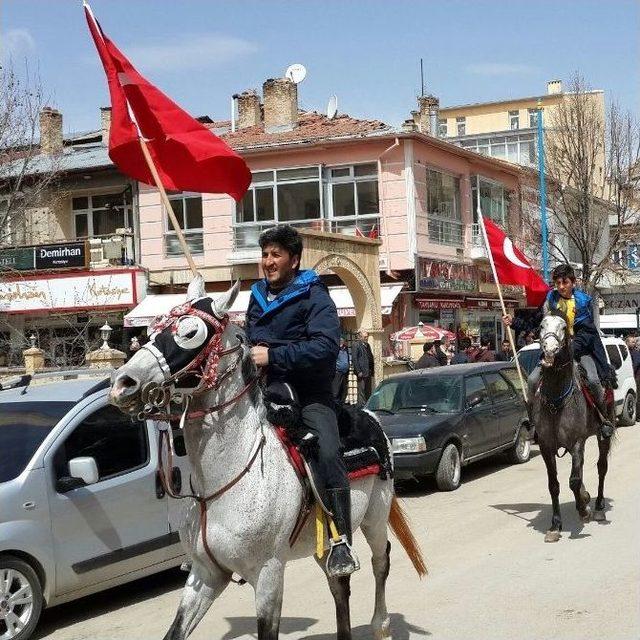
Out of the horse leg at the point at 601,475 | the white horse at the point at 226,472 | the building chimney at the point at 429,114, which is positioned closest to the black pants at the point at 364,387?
the horse leg at the point at 601,475

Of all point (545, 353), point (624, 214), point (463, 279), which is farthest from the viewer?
point (624, 214)

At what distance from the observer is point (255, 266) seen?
3228cm

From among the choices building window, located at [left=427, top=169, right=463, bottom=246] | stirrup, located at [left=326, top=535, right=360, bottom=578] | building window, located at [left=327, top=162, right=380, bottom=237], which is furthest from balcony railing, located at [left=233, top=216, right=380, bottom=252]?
stirrup, located at [left=326, top=535, right=360, bottom=578]

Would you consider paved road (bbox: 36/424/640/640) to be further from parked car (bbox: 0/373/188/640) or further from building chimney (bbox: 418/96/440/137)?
building chimney (bbox: 418/96/440/137)

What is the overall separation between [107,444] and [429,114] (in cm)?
3480

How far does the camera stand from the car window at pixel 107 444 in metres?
7.93

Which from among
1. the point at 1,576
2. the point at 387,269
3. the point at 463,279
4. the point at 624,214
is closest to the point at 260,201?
the point at 387,269

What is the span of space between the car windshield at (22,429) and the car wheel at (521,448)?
34.7 feet

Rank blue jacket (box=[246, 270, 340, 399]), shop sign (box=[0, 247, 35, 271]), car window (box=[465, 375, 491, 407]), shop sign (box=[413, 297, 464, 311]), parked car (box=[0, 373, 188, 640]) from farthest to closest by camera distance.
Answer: shop sign (box=[413, 297, 464, 311]), shop sign (box=[0, 247, 35, 271]), car window (box=[465, 375, 491, 407]), parked car (box=[0, 373, 188, 640]), blue jacket (box=[246, 270, 340, 399])

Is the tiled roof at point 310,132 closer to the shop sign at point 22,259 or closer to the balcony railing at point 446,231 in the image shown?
the balcony railing at point 446,231

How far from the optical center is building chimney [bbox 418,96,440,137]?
134 ft

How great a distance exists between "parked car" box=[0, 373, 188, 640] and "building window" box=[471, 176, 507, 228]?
2918 centimetres

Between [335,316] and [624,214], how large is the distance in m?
34.6

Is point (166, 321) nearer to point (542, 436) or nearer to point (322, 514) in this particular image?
point (322, 514)
